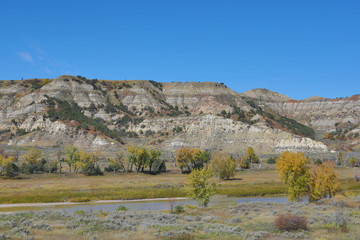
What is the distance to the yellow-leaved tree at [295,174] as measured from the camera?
1836 inches

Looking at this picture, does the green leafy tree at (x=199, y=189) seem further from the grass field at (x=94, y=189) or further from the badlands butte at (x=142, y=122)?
the badlands butte at (x=142, y=122)

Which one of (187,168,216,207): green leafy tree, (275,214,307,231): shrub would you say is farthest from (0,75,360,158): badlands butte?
(275,214,307,231): shrub

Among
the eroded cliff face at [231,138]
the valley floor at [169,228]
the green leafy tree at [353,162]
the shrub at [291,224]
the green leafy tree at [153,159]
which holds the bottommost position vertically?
the valley floor at [169,228]

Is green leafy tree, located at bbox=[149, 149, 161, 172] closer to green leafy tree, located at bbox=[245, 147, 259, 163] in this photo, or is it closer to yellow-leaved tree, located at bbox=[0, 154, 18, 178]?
yellow-leaved tree, located at bbox=[0, 154, 18, 178]

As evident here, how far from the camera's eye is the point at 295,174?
47531 millimetres

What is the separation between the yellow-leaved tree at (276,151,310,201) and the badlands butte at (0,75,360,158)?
81866 mm

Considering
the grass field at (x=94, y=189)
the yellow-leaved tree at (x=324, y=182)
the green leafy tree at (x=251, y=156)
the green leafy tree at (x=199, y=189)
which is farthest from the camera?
the green leafy tree at (x=251, y=156)

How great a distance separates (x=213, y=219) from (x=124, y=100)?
162424 mm

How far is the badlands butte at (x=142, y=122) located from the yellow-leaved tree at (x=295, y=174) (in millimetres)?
81866

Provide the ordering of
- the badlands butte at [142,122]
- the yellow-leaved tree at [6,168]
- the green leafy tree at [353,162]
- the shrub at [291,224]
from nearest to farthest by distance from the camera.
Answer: the shrub at [291,224] < the yellow-leaved tree at [6,168] < the green leafy tree at [353,162] < the badlands butte at [142,122]

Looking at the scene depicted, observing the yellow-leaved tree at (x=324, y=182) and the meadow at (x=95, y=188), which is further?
the meadow at (x=95, y=188)

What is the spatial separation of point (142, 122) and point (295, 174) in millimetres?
120940

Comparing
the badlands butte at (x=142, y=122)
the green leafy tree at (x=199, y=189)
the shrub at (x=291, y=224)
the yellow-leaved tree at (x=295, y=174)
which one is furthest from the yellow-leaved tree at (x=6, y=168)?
the shrub at (x=291, y=224)

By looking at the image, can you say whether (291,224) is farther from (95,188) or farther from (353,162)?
(353,162)
